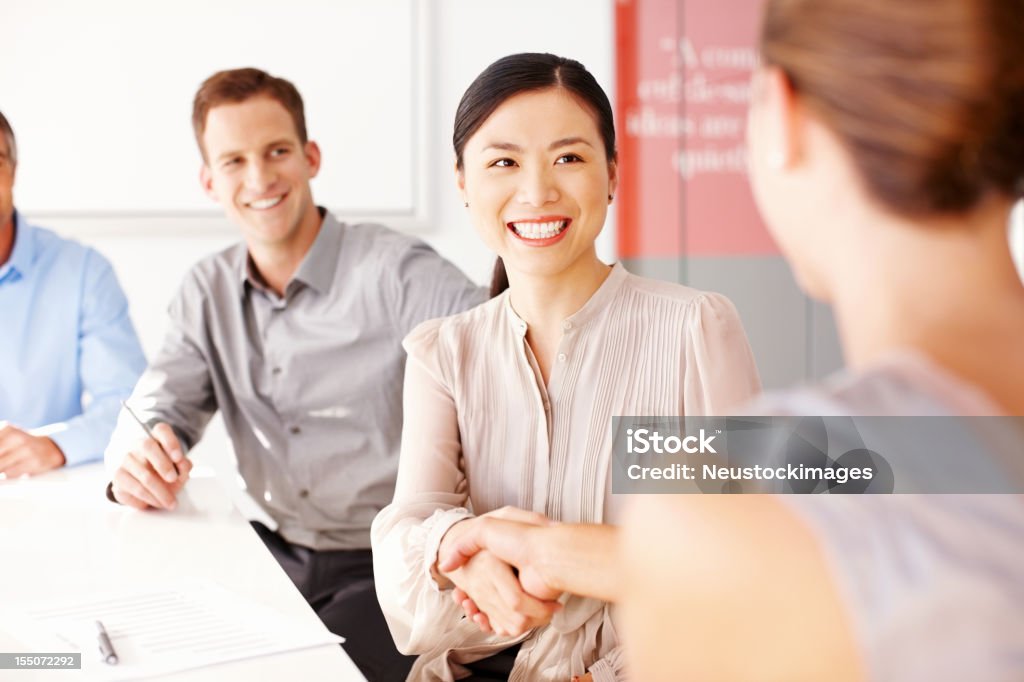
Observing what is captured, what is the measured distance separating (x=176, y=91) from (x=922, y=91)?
2.65m

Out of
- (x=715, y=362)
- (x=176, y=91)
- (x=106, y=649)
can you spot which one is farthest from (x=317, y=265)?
(x=176, y=91)

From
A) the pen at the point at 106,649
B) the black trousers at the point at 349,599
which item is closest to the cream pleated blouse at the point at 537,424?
the black trousers at the point at 349,599

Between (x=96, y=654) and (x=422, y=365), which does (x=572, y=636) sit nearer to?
(x=422, y=365)

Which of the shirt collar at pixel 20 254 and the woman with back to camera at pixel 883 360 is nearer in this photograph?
the woman with back to camera at pixel 883 360

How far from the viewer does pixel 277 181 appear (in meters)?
1.77

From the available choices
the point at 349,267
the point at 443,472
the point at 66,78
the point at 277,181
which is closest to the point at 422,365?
the point at 443,472

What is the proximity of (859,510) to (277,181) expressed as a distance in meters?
1.48

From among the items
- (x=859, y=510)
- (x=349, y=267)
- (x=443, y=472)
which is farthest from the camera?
(x=349, y=267)

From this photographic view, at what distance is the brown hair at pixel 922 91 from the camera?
1.54 feet

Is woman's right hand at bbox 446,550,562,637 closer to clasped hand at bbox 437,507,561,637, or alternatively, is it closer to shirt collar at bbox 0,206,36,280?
clasped hand at bbox 437,507,561,637

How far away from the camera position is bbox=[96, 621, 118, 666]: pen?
82 centimetres

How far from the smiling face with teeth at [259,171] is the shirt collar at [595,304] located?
74 cm

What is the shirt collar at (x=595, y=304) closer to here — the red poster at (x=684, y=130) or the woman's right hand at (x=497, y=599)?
the woman's right hand at (x=497, y=599)

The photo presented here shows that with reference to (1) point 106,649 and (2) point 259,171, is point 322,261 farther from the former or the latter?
(1) point 106,649
